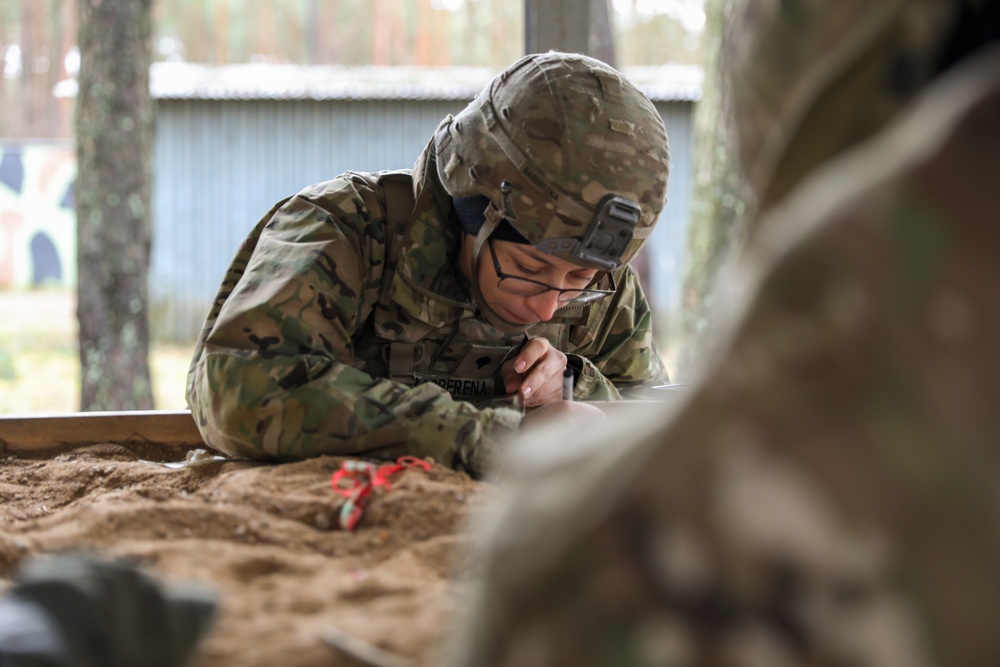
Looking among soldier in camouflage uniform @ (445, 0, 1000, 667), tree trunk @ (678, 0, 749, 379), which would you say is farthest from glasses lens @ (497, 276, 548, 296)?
tree trunk @ (678, 0, 749, 379)

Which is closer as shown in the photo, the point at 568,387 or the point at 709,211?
the point at 568,387

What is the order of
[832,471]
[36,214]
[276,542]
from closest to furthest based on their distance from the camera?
[832,471] < [276,542] < [36,214]

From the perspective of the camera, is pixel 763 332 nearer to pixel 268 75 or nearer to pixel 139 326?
pixel 139 326

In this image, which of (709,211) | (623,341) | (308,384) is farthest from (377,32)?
(308,384)

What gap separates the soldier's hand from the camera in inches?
121

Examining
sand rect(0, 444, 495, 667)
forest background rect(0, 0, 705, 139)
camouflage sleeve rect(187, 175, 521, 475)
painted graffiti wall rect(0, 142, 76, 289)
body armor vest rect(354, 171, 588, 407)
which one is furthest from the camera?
forest background rect(0, 0, 705, 139)

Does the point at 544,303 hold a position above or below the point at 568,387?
above

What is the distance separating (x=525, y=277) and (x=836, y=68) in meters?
2.10

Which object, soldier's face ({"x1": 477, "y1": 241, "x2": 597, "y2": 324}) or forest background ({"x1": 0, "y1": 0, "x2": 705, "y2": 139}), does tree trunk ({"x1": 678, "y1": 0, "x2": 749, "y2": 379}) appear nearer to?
soldier's face ({"x1": 477, "y1": 241, "x2": 597, "y2": 324})

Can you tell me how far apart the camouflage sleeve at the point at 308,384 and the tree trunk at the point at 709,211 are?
4071 millimetres

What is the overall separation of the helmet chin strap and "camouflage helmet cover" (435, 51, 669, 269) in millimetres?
37

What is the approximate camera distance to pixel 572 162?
278cm

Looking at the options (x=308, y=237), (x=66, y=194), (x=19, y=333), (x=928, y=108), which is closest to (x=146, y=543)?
(x=308, y=237)

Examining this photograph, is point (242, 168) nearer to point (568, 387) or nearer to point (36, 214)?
point (36, 214)
